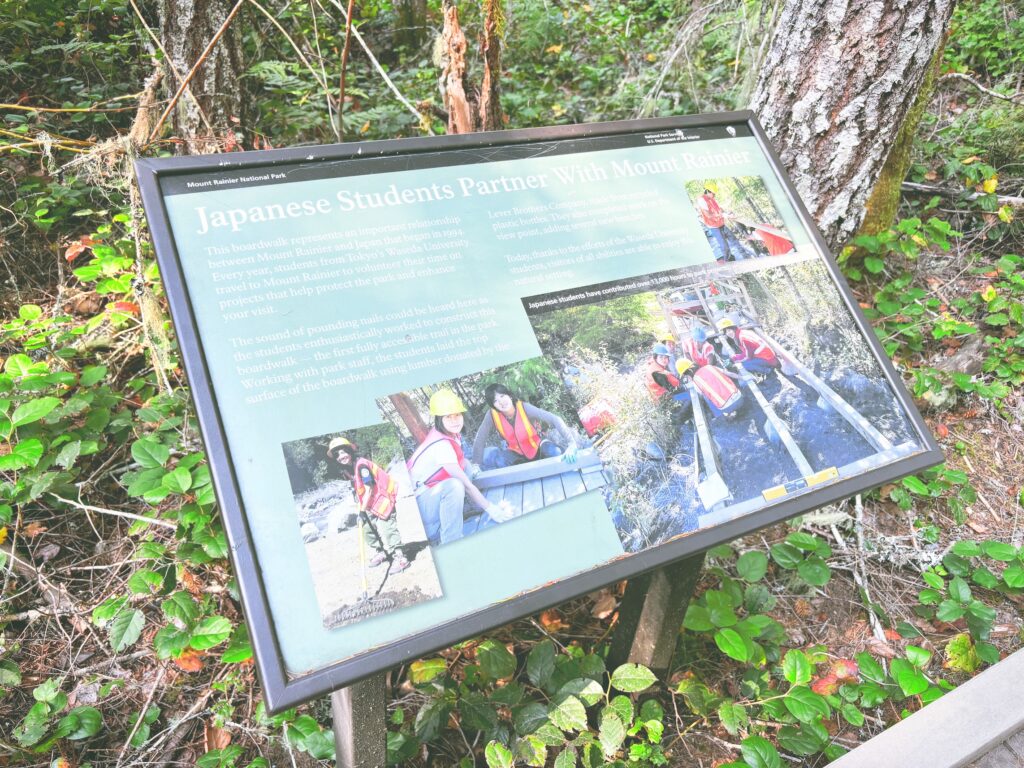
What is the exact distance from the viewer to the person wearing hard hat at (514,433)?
122 cm

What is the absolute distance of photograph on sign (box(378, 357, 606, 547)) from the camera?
1.16 meters

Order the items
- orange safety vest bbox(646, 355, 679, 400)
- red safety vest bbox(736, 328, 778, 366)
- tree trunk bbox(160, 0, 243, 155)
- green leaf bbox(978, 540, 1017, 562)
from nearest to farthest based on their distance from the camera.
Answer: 1. orange safety vest bbox(646, 355, 679, 400)
2. red safety vest bbox(736, 328, 778, 366)
3. green leaf bbox(978, 540, 1017, 562)
4. tree trunk bbox(160, 0, 243, 155)

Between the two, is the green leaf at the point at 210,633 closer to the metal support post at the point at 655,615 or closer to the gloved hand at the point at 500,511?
the gloved hand at the point at 500,511

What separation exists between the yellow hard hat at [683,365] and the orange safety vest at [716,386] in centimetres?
2

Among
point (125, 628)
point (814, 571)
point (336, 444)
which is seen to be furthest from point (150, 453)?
point (814, 571)

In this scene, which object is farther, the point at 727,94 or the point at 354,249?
the point at 727,94

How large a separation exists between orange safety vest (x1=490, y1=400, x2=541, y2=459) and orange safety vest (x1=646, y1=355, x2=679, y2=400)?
313mm

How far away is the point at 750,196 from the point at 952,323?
2.04 metres

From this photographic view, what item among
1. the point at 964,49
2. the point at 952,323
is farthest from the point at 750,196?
the point at 964,49

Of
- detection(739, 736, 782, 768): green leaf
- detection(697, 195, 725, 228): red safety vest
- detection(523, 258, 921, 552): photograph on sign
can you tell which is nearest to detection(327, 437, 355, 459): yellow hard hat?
detection(523, 258, 921, 552): photograph on sign

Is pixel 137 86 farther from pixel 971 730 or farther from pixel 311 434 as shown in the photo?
pixel 971 730

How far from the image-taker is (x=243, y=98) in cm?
357

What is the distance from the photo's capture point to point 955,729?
176 centimetres

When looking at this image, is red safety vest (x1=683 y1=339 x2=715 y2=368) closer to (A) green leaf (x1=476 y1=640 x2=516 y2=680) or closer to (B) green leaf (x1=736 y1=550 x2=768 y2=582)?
(B) green leaf (x1=736 y1=550 x2=768 y2=582)
